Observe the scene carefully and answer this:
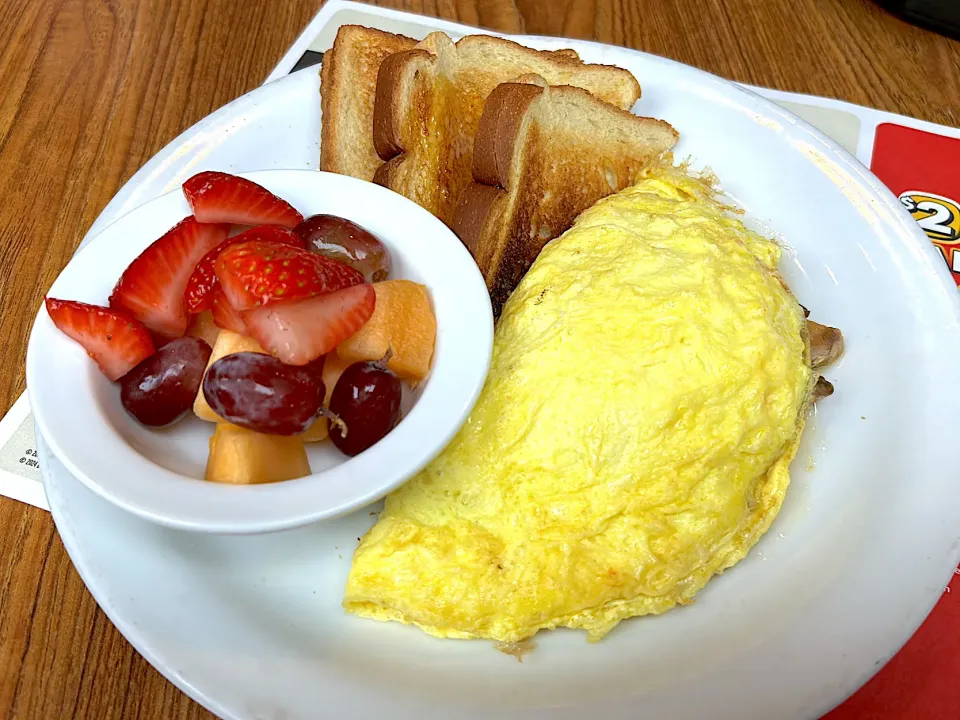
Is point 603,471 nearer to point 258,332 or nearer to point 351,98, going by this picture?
point 258,332

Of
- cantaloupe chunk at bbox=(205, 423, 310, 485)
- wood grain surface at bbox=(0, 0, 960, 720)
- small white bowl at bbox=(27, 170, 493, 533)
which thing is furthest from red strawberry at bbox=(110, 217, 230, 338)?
wood grain surface at bbox=(0, 0, 960, 720)

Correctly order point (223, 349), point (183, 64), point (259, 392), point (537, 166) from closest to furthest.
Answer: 1. point (259, 392)
2. point (223, 349)
3. point (537, 166)
4. point (183, 64)

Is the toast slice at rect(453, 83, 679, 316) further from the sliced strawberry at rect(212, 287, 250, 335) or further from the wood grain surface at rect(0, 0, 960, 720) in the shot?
the wood grain surface at rect(0, 0, 960, 720)

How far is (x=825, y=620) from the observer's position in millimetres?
1064

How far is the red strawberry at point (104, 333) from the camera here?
1063mm

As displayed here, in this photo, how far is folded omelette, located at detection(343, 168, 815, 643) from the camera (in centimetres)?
108

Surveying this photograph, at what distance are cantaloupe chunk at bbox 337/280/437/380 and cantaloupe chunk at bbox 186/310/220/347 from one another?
230 mm

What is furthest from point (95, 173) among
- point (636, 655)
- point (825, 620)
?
point (825, 620)

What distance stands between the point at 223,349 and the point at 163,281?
0.19 meters

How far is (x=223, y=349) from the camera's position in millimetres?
1036

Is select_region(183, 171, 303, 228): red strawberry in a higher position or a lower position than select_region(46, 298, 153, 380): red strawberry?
higher

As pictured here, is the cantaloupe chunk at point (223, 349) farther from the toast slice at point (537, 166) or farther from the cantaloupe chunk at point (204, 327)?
the toast slice at point (537, 166)

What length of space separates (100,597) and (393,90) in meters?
1.16

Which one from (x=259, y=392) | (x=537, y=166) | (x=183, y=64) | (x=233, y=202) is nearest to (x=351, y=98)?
(x=537, y=166)
